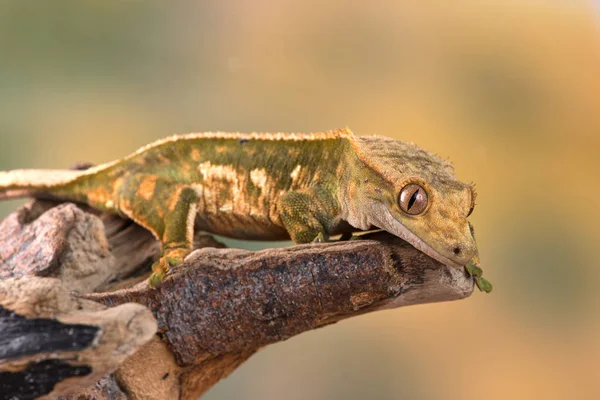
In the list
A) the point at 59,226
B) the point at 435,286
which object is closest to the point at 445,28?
the point at 435,286

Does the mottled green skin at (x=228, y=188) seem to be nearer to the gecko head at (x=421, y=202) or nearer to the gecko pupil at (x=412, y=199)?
the gecko head at (x=421, y=202)

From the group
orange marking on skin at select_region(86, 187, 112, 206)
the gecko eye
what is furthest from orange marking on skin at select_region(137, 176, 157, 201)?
the gecko eye

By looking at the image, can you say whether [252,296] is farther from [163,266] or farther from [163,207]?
[163,207]

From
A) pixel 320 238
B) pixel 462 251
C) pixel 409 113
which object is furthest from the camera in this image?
pixel 409 113

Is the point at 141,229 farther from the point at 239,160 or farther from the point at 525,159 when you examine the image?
the point at 525,159

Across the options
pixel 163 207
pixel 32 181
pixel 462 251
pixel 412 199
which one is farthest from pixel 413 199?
pixel 32 181

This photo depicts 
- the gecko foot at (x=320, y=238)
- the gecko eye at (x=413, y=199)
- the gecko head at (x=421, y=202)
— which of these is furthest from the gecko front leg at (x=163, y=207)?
the gecko eye at (x=413, y=199)
